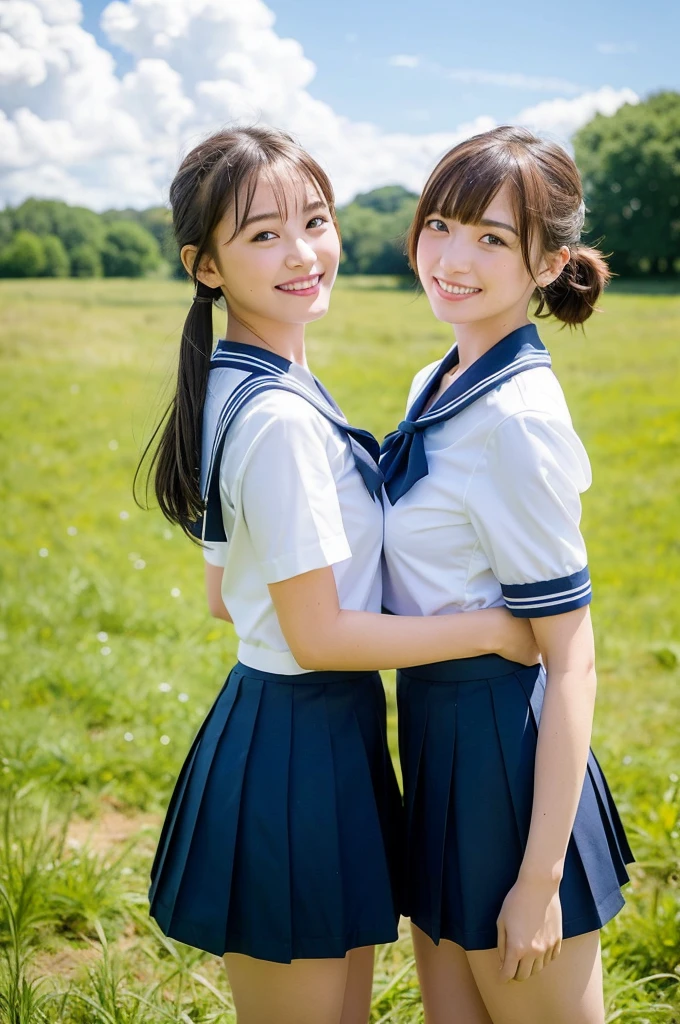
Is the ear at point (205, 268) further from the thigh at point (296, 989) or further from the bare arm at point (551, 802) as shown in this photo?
the thigh at point (296, 989)

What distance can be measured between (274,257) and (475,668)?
2.41ft

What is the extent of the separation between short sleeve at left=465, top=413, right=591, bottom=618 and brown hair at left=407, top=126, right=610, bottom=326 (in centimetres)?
34

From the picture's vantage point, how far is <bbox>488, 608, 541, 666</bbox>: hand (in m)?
1.39

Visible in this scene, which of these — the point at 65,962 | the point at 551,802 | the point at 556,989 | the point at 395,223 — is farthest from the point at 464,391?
the point at 395,223

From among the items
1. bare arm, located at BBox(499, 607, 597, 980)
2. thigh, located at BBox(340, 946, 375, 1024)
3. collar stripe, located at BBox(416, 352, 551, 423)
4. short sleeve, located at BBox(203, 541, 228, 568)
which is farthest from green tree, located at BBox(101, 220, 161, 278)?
bare arm, located at BBox(499, 607, 597, 980)

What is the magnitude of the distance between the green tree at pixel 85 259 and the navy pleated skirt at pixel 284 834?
6.36 meters

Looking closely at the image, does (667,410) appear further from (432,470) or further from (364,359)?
(432,470)

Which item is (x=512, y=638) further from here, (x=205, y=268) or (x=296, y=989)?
(x=205, y=268)

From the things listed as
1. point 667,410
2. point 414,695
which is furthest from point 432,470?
point 667,410

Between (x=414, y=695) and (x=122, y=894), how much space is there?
1432 mm

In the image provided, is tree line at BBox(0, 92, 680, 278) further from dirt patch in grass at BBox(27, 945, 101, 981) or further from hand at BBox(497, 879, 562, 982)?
dirt patch in grass at BBox(27, 945, 101, 981)

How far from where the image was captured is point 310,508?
1321 millimetres

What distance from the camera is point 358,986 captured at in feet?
5.53

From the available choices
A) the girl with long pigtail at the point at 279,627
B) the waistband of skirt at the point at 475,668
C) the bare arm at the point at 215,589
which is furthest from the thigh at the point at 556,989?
the bare arm at the point at 215,589
